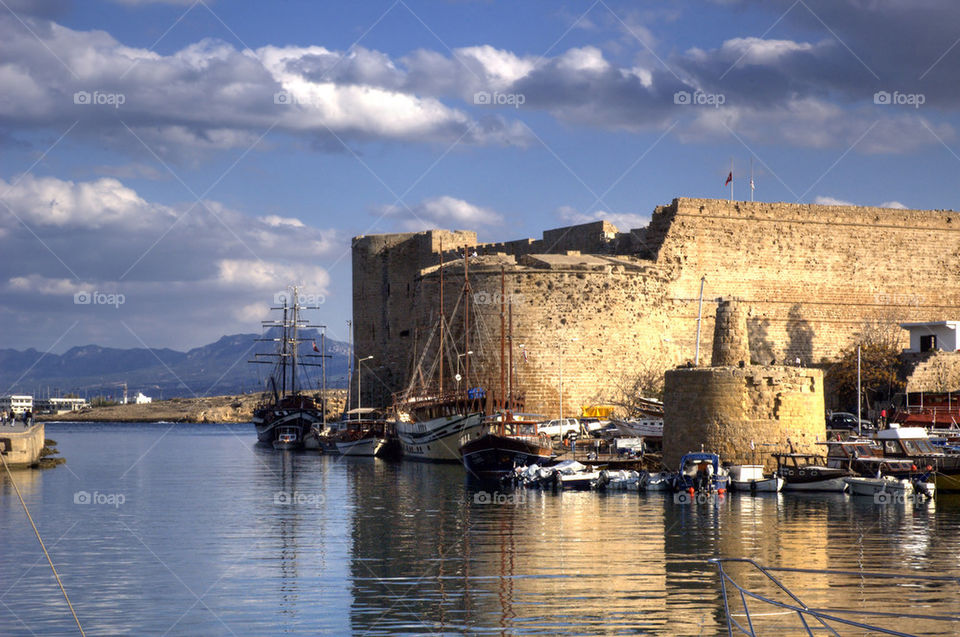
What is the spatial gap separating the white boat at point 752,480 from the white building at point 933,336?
1993cm

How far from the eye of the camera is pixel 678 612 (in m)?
13.9

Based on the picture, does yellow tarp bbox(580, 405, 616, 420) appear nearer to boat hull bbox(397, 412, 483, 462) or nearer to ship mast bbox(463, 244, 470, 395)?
ship mast bbox(463, 244, 470, 395)

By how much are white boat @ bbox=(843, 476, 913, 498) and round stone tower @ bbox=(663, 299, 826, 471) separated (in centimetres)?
197

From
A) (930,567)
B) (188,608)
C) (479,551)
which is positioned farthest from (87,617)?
(930,567)

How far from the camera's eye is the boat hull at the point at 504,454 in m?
32.2

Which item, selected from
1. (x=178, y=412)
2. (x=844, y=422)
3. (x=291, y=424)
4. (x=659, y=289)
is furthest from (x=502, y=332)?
(x=178, y=412)

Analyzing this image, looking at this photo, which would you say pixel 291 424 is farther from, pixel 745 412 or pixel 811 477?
pixel 811 477

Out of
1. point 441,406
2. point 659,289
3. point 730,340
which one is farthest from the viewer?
point 659,289

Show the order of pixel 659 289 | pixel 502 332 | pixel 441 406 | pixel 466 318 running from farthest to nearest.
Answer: pixel 659 289 < pixel 466 318 < pixel 441 406 < pixel 502 332

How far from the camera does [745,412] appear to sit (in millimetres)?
28266

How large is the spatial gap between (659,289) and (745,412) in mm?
17332

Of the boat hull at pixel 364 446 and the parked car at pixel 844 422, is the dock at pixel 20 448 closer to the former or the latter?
the boat hull at pixel 364 446

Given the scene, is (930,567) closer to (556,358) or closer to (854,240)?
(556,358)

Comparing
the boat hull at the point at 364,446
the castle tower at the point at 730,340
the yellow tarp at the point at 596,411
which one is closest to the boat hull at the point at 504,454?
the castle tower at the point at 730,340
